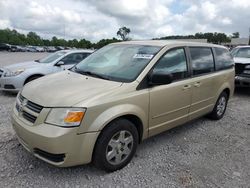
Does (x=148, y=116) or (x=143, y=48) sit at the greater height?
(x=143, y=48)

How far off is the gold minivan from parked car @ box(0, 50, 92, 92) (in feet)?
10.6

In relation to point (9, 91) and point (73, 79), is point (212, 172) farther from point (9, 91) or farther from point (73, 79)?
point (9, 91)

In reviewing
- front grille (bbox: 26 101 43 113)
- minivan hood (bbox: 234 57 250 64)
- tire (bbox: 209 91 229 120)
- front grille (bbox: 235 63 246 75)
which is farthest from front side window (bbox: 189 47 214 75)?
minivan hood (bbox: 234 57 250 64)

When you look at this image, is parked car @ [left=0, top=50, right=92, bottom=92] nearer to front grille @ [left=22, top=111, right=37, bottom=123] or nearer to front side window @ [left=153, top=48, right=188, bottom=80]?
front grille @ [left=22, top=111, right=37, bottom=123]

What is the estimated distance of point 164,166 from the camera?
3.45 metres

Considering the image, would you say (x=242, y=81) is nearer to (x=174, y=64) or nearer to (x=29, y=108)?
(x=174, y=64)

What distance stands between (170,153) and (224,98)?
240 cm

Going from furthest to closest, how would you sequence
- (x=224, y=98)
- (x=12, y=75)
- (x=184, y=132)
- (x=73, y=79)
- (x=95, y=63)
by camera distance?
(x=12, y=75), (x=224, y=98), (x=184, y=132), (x=95, y=63), (x=73, y=79)

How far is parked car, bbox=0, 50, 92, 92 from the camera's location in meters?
6.79

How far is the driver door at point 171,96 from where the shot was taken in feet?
11.8

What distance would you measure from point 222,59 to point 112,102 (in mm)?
3299

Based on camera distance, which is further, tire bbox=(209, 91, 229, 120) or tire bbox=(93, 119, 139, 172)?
tire bbox=(209, 91, 229, 120)

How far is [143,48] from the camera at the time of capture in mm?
3947

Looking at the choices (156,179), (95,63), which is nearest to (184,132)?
(156,179)
